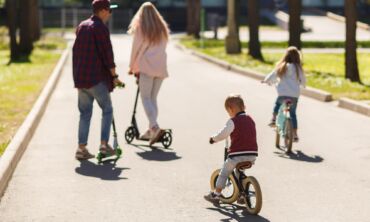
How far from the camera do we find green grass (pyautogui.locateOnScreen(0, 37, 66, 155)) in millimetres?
14438

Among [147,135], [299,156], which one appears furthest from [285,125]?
[147,135]

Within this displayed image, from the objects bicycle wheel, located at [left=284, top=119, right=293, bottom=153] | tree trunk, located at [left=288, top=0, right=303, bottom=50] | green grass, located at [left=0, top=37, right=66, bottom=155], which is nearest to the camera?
bicycle wheel, located at [left=284, top=119, right=293, bottom=153]

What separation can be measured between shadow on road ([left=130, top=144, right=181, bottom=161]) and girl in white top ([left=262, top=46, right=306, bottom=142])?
5.51ft

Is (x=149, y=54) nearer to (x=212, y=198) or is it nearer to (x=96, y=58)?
(x=96, y=58)

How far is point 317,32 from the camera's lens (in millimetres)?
58625

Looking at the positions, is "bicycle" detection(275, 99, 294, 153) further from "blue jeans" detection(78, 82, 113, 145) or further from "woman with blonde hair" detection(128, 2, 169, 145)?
"blue jeans" detection(78, 82, 113, 145)

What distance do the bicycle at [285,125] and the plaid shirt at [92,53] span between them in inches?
98.4

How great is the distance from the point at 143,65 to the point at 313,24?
51754 mm

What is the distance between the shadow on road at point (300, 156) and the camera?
37.0 ft

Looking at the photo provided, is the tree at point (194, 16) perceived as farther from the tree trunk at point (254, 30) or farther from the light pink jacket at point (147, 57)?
Answer: the light pink jacket at point (147, 57)

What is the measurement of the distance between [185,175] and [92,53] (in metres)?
1.96

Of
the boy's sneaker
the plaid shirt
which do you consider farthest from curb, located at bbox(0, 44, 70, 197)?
the boy's sneaker

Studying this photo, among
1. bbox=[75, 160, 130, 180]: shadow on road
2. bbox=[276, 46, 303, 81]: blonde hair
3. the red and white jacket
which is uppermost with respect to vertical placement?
bbox=[276, 46, 303, 81]: blonde hair

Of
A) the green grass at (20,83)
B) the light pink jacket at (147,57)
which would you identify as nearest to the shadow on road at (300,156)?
the light pink jacket at (147,57)
